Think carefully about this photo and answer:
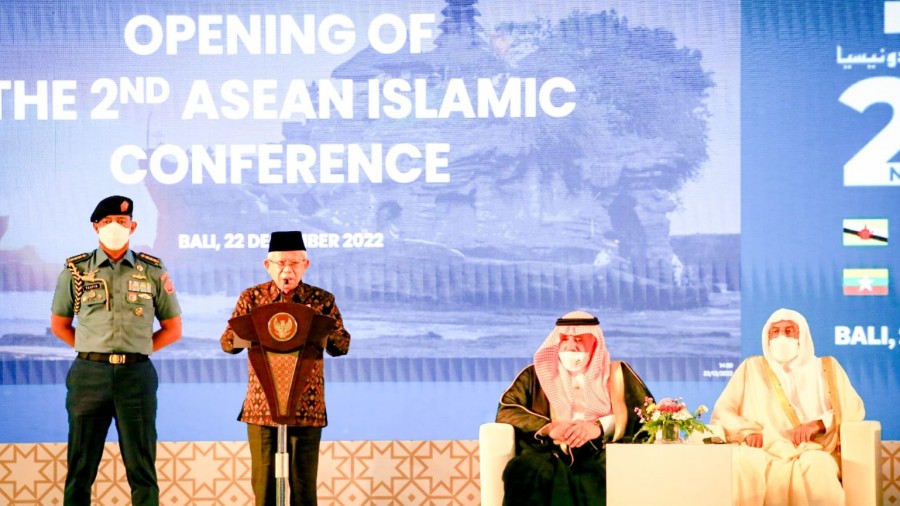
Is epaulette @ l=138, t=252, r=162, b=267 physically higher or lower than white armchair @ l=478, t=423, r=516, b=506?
higher

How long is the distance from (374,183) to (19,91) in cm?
188

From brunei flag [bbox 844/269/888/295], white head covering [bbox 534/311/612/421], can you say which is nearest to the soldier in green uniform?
white head covering [bbox 534/311/612/421]

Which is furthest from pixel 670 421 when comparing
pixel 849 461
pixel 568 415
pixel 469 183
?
pixel 469 183

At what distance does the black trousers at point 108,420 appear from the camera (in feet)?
20.3

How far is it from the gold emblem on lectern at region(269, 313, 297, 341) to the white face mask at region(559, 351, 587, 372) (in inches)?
55.6

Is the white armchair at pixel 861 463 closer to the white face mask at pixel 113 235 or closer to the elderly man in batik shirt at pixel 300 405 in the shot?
the elderly man in batik shirt at pixel 300 405

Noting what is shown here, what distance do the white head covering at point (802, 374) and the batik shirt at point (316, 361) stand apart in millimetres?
2055

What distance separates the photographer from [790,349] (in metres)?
6.56

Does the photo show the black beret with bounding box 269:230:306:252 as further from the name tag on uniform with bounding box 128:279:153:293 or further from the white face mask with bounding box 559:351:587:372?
the white face mask with bounding box 559:351:587:372

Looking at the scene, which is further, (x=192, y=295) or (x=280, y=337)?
(x=192, y=295)

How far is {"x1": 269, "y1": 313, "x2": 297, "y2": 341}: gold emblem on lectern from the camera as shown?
220 inches

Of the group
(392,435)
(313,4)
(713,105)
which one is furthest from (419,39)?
(392,435)

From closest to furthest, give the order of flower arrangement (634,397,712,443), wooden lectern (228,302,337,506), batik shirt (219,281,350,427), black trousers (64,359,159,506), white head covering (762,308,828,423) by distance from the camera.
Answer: wooden lectern (228,302,337,506), flower arrangement (634,397,712,443), batik shirt (219,281,350,427), black trousers (64,359,159,506), white head covering (762,308,828,423)

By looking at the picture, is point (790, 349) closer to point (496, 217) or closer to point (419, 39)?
point (496, 217)
